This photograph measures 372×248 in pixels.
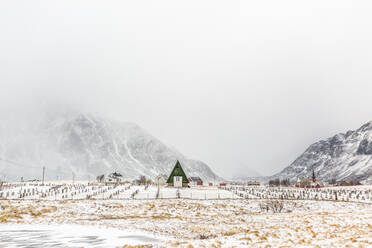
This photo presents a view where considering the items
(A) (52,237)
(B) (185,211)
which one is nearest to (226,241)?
(A) (52,237)

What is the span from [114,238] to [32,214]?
68.8 ft

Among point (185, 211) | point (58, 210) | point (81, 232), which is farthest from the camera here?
point (185, 211)

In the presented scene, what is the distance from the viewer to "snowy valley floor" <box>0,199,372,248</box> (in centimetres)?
1767

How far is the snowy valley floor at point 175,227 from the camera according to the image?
58.0 ft

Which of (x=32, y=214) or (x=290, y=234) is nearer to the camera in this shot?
(x=290, y=234)

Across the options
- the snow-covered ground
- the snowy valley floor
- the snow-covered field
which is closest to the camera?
the snowy valley floor

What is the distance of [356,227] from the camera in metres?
21.6

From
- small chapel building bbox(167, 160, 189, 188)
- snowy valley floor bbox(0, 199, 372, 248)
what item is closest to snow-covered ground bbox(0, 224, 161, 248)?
snowy valley floor bbox(0, 199, 372, 248)

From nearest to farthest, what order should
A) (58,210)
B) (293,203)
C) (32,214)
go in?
(32,214) → (58,210) → (293,203)

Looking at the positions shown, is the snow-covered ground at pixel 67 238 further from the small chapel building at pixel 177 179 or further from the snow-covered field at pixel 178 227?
the small chapel building at pixel 177 179

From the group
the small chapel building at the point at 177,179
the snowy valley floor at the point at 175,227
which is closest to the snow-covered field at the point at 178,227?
the snowy valley floor at the point at 175,227

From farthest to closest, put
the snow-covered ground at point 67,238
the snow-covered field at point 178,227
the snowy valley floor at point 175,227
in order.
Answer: the snow-covered ground at point 67,238 < the snow-covered field at point 178,227 < the snowy valley floor at point 175,227

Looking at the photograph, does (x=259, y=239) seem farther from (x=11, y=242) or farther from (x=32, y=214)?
(x=32, y=214)

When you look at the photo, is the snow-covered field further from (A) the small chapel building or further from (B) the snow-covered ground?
(A) the small chapel building
